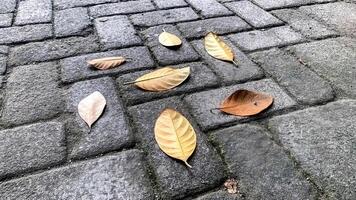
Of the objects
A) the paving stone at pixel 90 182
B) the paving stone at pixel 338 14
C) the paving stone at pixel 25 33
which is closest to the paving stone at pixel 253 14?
the paving stone at pixel 338 14

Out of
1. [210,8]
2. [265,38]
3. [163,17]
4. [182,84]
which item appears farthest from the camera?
[210,8]

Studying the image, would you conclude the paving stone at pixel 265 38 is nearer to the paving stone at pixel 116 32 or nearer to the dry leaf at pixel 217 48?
the dry leaf at pixel 217 48

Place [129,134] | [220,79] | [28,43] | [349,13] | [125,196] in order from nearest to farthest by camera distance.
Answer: [125,196], [129,134], [220,79], [28,43], [349,13]

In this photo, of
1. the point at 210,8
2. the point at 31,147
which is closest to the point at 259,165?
the point at 31,147

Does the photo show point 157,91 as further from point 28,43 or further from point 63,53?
point 28,43

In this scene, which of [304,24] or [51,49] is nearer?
[51,49]

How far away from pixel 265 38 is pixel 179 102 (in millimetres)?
797

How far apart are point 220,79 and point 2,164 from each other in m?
0.98

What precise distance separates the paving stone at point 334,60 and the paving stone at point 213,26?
380 millimetres

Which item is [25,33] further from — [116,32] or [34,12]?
[116,32]

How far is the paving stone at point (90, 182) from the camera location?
1.18 meters

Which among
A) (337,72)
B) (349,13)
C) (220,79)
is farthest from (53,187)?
(349,13)

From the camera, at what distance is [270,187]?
1.20 metres

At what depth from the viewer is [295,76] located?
1752mm
